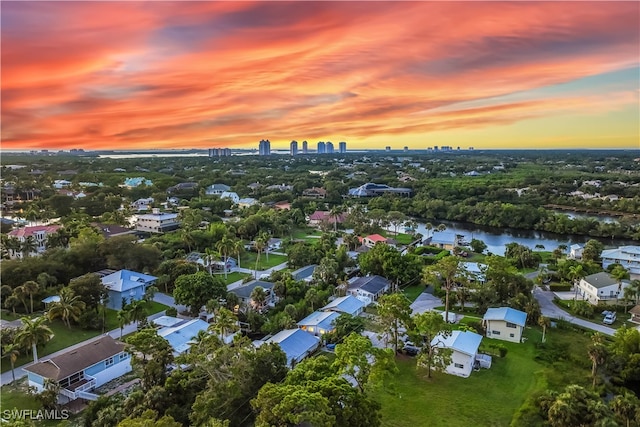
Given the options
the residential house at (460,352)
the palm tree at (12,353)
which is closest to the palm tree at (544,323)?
the residential house at (460,352)

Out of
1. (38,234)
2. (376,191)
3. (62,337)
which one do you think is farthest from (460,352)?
(376,191)

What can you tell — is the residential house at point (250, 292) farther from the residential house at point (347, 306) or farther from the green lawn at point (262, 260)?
the green lawn at point (262, 260)

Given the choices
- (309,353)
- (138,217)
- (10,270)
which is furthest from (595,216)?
(10,270)

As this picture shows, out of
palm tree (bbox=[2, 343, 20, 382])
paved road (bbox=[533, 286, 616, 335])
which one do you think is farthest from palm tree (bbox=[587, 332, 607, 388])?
palm tree (bbox=[2, 343, 20, 382])

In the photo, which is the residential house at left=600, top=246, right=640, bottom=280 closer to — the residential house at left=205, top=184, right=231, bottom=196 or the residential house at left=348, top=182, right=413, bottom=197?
the residential house at left=348, top=182, right=413, bottom=197

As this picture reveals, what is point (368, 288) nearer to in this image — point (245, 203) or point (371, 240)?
point (371, 240)
